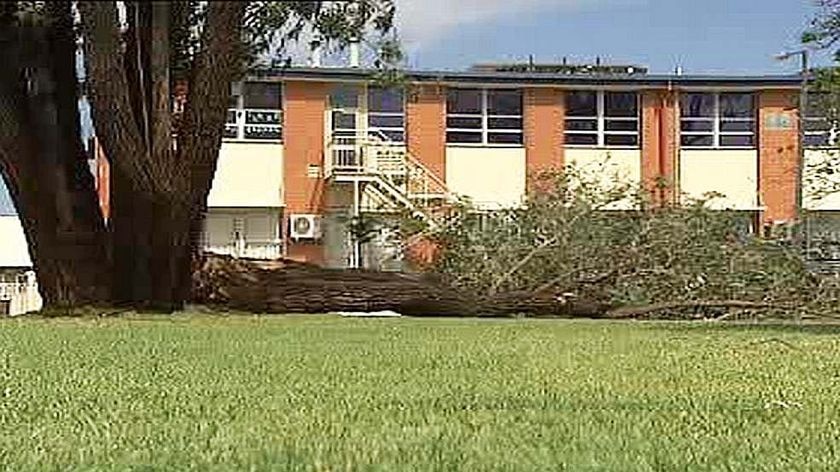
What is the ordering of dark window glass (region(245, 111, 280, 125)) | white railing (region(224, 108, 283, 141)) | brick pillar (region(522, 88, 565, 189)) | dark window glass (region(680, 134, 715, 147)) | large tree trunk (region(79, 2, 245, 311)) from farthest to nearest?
dark window glass (region(680, 134, 715, 147))
brick pillar (region(522, 88, 565, 189))
white railing (region(224, 108, 283, 141))
dark window glass (region(245, 111, 280, 125))
large tree trunk (region(79, 2, 245, 311))

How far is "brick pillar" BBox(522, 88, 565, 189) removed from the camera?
46469 millimetres

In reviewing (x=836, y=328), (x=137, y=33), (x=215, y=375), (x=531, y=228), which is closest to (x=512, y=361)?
(x=215, y=375)

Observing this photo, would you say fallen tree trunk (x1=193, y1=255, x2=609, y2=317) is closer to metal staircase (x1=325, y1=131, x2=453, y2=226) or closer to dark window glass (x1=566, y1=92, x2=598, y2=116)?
metal staircase (x1=325, y1=131, x2=453, y2=226)

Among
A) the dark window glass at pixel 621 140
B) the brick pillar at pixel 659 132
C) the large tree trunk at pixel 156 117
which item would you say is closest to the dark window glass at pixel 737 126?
the brick pillar at pixel 659 132

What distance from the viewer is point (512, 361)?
38.8 ft

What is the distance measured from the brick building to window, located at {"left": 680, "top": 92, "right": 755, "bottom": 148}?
1.6 inches

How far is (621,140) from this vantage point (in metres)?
47.6

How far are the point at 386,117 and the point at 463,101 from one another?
2.46 metres

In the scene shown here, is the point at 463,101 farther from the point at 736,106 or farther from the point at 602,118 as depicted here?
the point at 736,106

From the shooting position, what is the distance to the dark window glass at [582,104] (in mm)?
47188

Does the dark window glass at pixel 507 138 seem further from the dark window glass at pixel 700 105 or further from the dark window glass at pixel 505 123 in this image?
the dark window glass at pixel 700 105

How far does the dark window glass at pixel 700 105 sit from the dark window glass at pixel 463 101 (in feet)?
20.5

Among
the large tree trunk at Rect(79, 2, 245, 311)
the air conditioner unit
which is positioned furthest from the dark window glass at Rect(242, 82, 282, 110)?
the large tree trunk at Rect(79, 2, 245, 311)

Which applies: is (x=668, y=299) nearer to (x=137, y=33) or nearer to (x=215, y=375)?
(x=215, y=375)
